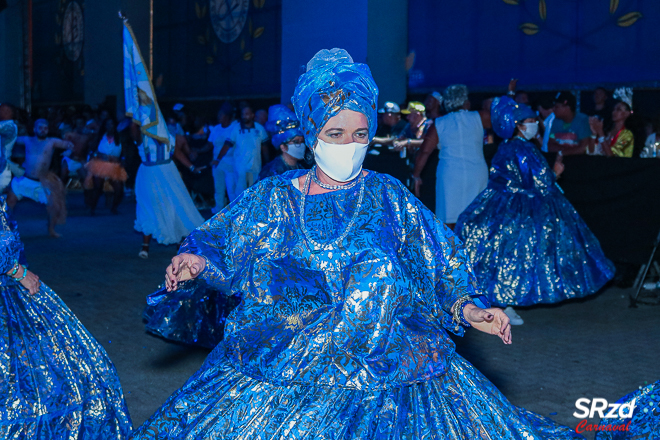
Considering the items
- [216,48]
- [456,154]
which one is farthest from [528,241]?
[216,48]

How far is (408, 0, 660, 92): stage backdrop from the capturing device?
10.8m

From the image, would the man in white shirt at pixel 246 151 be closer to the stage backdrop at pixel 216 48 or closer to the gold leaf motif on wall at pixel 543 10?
the gold leaf motif on wall at pixel 543 10

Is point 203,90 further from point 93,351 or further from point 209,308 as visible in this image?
point 93,351

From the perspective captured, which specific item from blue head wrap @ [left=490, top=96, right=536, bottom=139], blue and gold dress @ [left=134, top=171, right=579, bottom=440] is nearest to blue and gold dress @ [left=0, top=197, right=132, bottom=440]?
blue and gold dress @ [left=134, top=171, right=579, bottom=440]

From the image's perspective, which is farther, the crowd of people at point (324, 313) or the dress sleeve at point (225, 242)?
the dress sleeve at point (225, 242)

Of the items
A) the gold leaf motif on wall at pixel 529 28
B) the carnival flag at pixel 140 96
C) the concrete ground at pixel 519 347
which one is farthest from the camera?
the gold leaf motif on wall at pixel 529 28

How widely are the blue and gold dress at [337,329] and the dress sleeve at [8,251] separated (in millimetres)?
1154

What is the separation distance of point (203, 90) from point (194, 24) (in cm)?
169

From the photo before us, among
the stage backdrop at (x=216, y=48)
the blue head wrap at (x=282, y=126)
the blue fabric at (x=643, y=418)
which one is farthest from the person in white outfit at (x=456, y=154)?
the stage backdrop at (x=216, y=48)

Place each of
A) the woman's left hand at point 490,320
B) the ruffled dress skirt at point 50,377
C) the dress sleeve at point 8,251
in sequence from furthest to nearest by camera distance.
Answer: the dress sleeve at point 8,251
the ruffled dress skirt at point 50,377
the woman's left hand at point 490,320

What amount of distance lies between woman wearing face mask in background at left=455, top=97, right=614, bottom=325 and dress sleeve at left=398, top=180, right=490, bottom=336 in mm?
3748

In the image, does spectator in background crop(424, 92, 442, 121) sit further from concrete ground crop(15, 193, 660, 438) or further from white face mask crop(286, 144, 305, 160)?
white face mask crop(286, 144, 305, 160)

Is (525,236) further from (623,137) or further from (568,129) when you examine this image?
(568,129)

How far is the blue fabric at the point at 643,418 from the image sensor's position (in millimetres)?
2643
